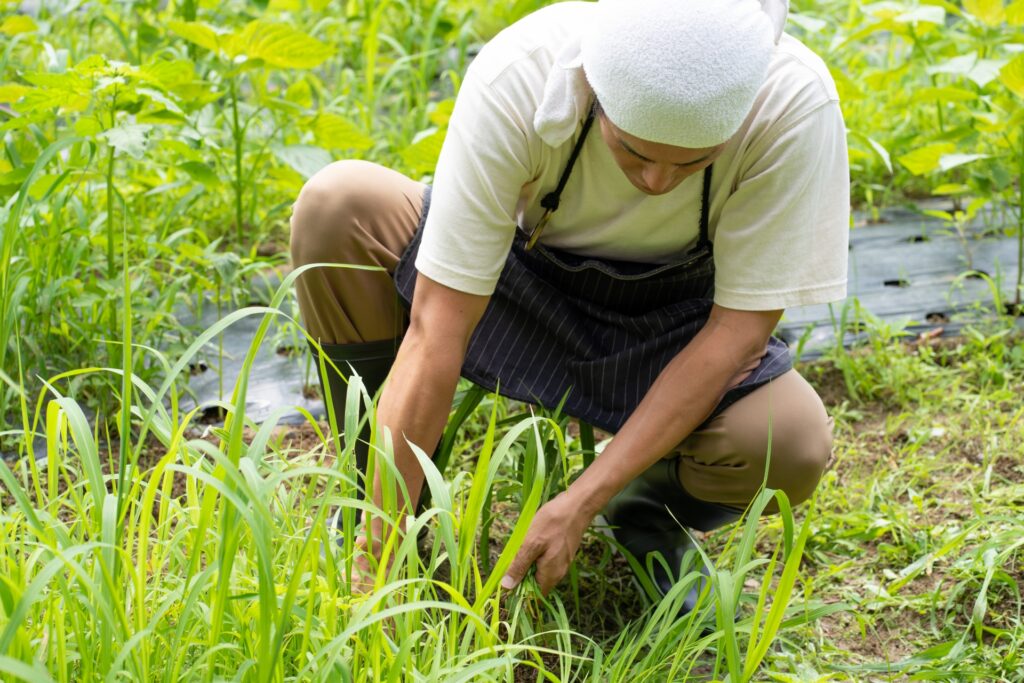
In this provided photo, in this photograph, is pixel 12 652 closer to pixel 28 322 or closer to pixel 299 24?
pixel 28 322

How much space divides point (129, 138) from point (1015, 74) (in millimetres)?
1761

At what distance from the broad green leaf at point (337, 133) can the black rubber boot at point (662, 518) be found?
114cm

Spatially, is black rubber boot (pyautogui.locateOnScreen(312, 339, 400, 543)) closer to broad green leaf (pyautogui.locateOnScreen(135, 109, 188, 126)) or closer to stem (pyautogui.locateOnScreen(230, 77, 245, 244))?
broad green leaf (pyautogui.locateOnScreen(135, 109, 188, 126))

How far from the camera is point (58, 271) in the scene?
2.20 meters

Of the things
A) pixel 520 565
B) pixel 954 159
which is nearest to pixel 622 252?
pixel 520 565

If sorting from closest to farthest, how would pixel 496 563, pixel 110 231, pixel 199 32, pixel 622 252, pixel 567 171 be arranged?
pixel 496 563, pixel 567 171, pixel 622 252, pixel 110 231, pixel 199 32

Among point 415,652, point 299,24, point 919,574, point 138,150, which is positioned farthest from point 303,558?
point 299,24

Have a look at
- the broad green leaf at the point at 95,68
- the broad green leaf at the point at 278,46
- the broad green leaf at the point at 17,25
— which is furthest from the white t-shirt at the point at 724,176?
the broad green leaf at the point at 17,25

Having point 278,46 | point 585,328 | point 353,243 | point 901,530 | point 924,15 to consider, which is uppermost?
point 924,15

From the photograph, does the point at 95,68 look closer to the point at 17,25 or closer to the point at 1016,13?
the point at 17,25

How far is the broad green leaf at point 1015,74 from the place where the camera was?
2.45 metres

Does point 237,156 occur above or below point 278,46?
below

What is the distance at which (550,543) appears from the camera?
158 centimetres

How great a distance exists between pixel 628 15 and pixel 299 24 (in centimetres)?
288
